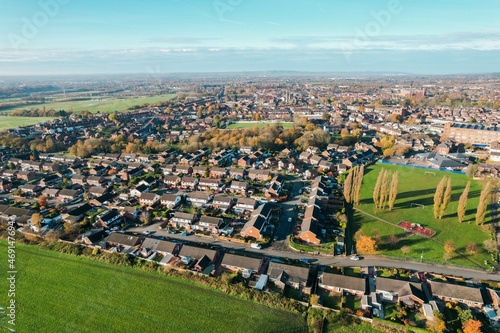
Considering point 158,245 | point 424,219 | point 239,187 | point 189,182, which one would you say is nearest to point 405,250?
point 424,219

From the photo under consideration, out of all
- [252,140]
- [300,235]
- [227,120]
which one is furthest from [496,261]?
[227,120]

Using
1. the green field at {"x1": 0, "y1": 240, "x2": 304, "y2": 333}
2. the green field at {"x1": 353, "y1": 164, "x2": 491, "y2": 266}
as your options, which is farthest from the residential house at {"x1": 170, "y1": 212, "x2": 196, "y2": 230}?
the green field at {"x1": 353, "y1": 164, "x2": 491, "y2": 266}

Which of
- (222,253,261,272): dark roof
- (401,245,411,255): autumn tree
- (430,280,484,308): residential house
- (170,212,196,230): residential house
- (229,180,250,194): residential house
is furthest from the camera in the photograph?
(229,180,250,194): residential house

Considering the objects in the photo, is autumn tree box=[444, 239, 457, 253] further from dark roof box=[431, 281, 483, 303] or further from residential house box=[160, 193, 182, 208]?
residential house box=[160, 193, 182, 208]

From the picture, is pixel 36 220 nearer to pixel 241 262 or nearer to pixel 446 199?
pixel 241 262

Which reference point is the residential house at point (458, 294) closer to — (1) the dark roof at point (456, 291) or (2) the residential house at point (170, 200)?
(1) the dark roof at point (456, 291)
